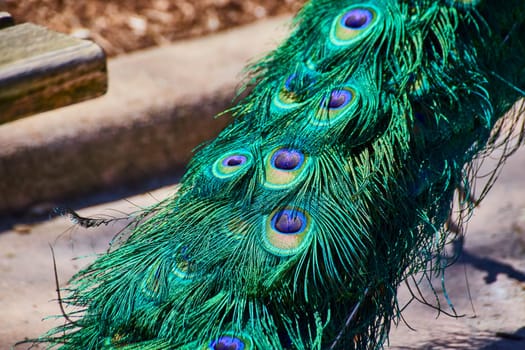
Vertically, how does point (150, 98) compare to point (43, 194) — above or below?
above

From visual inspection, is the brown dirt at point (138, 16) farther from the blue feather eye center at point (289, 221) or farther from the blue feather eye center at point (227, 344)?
the blue feather eye center at point (227, 344)

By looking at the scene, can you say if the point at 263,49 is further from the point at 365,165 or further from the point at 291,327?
the point at 291,327

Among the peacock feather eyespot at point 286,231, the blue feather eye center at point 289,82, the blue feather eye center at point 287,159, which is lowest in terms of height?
the peacock feather eyespot at point 286,231

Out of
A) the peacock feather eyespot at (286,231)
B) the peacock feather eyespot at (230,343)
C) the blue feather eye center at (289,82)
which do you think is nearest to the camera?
the peacock feather eyespot at (230,343)

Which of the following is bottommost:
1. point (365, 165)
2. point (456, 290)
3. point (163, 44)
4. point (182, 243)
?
point (456, 290)

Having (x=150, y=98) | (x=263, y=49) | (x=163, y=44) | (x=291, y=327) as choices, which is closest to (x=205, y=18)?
(x=163, y=44)

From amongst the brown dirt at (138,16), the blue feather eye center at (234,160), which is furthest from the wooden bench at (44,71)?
the brown dirt at (138,16)

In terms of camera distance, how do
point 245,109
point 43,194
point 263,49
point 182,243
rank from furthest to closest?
point 263,49, point 43,194, point 245,109, point 182,243

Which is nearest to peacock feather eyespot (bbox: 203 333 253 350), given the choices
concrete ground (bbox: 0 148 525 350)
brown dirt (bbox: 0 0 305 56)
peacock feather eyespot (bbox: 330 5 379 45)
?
concrete ground (bbox: 0 148 525 350)
